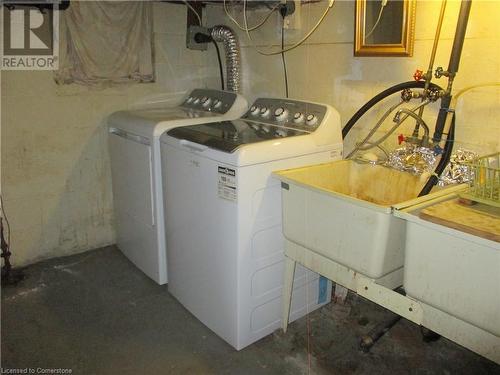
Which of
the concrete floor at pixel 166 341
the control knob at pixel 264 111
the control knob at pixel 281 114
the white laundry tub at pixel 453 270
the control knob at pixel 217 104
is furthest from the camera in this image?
the control knob at pixel 217 104

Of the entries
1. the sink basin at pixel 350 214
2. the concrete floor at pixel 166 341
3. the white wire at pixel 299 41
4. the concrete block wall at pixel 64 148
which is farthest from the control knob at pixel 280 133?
the concrete block wall at pixel 64 148

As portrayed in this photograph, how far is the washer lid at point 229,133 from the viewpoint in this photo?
5.72 feet

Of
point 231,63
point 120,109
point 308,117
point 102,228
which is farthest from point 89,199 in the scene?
point 308,117

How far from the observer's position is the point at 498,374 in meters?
1.71

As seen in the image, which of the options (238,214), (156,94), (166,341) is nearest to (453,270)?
(238,214)

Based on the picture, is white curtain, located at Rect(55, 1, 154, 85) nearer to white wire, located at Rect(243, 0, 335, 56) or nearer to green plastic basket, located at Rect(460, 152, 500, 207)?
white wire, located at Rect(243, 0, 335, 56)

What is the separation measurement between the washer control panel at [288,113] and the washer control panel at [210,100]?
16cm

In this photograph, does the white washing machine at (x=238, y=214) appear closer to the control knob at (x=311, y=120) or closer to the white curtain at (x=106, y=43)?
the control knob at (x=311, y=120)

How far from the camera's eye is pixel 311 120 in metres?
2.01

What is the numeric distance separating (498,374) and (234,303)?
1150 millimetres

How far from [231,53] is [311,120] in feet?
3.22

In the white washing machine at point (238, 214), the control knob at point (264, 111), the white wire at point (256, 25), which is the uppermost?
the white wire at point (256, 25)

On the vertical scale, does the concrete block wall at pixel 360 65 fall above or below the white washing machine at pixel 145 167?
above

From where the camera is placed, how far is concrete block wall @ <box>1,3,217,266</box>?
7.89 ft
